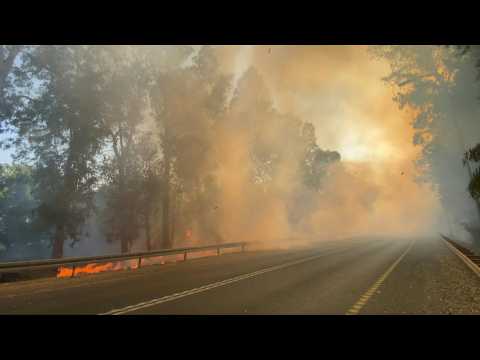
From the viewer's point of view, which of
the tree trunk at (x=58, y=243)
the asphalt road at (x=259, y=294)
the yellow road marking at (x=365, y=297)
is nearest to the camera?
the yellow road marking at (x=365, y=297)

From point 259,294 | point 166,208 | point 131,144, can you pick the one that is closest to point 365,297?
point 259,294

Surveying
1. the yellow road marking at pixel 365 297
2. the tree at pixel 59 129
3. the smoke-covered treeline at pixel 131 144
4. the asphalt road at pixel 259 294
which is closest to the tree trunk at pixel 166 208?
the smoke-covered treeline at pixel 131 144

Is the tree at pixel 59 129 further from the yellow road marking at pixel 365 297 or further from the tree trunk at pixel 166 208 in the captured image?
the yellow road marking at pixel 365 297

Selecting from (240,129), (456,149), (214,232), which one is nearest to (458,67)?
(456,149)

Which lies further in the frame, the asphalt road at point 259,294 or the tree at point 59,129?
the tree at point 59,129

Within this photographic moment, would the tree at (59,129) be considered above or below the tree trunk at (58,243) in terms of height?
above

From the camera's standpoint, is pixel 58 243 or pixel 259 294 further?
pixel 58 243

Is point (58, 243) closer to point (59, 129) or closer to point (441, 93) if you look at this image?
point (59, 129)

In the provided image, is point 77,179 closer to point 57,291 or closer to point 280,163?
point 57,291

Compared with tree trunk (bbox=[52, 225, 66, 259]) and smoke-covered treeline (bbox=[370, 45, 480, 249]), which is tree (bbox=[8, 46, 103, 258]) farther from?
smoke-covered treeline (bbox=[370, 45, 480, 249])

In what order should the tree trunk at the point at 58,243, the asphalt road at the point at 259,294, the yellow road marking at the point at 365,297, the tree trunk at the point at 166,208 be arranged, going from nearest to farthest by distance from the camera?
the yellow road marking at the point at 365,297, the asphalt road at the point at 259,294, the tree trunk at the point at 58,243, the tree trunk at the point at 166,208

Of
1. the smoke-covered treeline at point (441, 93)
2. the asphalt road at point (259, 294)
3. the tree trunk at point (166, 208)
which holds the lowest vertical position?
the asphalt road at point (259, 294)
